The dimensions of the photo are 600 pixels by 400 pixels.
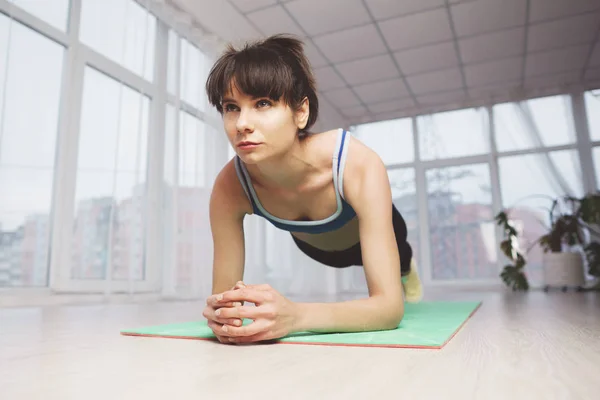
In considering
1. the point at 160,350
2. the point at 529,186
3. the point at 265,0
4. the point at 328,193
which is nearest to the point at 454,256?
the point at 529,186

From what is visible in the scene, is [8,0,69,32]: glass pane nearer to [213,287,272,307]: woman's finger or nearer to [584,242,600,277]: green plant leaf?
[213,287,272,307]: woman's finger

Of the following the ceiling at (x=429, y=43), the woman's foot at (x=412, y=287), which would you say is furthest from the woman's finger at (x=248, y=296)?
the ceiling at (x=429, y=43)

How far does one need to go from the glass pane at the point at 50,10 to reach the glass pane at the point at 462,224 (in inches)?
174

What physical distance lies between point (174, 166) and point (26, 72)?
3.65 feet

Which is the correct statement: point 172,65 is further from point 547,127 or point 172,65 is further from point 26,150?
point 547,127

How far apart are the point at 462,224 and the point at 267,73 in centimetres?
491

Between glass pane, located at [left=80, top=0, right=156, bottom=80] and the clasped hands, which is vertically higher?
glass pane, located at [left=80, top=0, right=156, bottom=80]

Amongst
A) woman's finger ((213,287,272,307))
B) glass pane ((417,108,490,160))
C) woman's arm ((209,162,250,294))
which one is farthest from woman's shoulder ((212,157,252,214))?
glass pane ((417,108,490,160))

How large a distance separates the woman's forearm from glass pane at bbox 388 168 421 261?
476cm

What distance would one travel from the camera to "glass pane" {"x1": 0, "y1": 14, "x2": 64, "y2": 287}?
2.13 meters

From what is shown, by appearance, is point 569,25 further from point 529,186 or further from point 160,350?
point 160,350

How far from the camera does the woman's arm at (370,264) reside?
88 centimetres

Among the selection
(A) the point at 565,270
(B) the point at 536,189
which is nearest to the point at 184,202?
(A) the point at 565,270

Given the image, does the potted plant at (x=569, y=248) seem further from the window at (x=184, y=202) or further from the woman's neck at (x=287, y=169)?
the woman's neck at (x=287, y=169)
